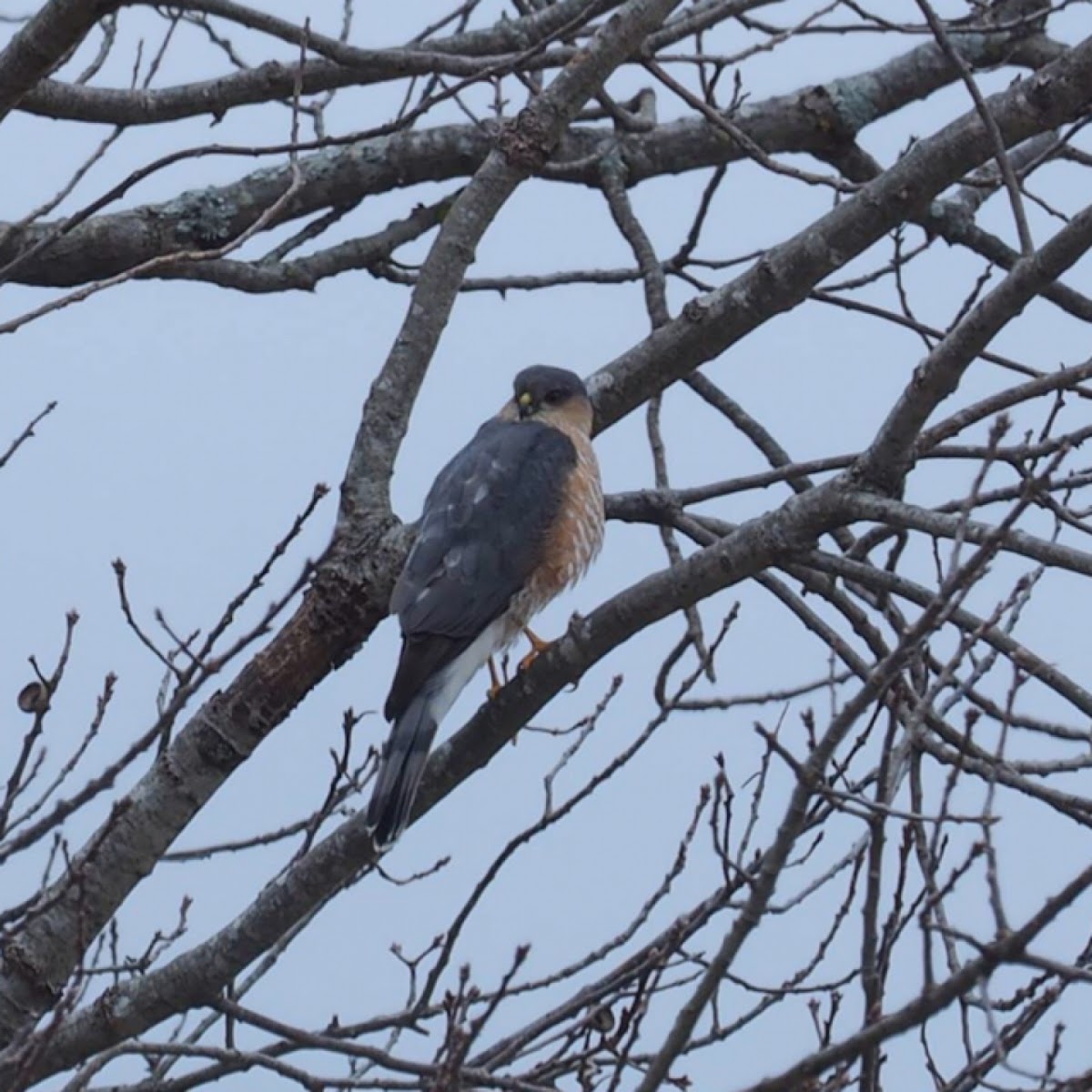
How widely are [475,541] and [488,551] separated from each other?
6cm

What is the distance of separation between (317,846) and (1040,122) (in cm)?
200

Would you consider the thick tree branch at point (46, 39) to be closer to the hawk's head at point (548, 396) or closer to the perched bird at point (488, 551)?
the perched bird at point (488, 551)

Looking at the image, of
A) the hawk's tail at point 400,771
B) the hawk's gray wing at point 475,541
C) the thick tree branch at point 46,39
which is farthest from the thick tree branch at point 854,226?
the thick tree branch at point 46,39

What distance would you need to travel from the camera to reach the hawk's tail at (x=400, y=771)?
3.57 m

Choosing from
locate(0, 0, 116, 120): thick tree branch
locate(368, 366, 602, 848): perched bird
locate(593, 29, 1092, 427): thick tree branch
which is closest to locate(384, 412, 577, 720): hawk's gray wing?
locate(368, 366, 602, 848): perched bird

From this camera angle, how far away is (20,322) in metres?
2.79

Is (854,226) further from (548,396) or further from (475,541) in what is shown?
(548,396)

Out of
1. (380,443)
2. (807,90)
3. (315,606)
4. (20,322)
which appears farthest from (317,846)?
(807,90)

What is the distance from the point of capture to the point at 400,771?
3.87 meters

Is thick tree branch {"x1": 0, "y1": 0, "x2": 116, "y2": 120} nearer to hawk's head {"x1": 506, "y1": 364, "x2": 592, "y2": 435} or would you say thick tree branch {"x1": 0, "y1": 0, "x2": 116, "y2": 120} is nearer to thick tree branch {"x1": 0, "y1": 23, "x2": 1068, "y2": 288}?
thick tree branch {"x1": 0, "y1": 23, "x2": 1068, "y2": 288}

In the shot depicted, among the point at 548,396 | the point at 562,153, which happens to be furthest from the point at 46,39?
the point at 548,396

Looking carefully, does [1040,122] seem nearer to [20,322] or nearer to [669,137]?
[669,137]

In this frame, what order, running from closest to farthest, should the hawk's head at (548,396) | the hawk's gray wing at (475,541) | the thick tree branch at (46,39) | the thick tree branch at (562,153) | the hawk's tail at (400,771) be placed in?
the thick tree branch at (46,39) < the hawk's tail at (400,771) < the hawk's gray wing at (475,541) < the thick tree branch at (562,153) < the hawk's head at (548,396)

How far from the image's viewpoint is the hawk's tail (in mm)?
3568
